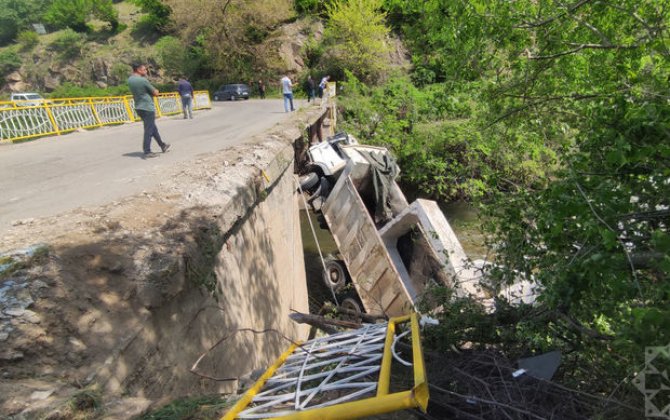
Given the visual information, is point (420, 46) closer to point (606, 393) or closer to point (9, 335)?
point (606, 393)

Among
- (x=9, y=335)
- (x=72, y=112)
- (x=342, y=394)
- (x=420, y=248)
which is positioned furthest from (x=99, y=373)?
(x=72, y=112)

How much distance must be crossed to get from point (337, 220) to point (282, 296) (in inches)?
121

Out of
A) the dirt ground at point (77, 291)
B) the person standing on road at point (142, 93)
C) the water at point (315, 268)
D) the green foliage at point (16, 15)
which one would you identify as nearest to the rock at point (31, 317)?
the dirt ground at point (77, 291)

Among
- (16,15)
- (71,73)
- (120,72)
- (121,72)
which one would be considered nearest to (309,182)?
(121,72)

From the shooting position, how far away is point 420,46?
475 centimetres

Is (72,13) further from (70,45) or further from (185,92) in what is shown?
(185,92)

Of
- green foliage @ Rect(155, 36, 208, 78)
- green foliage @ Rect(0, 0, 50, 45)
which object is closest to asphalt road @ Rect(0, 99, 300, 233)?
green foliage @ Rect(155, 36, 208, 78)

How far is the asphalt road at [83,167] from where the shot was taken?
4588 mm

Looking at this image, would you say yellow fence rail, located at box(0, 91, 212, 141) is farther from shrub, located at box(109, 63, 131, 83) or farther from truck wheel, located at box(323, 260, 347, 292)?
shrub, located at box(109, 63, 131, 83)

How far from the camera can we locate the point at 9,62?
145 feet

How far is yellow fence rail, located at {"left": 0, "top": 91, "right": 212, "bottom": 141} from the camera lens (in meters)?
9.42

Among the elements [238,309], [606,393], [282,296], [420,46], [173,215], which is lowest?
[282,296]

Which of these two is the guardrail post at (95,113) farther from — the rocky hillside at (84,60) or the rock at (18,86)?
the rock at (18,86)

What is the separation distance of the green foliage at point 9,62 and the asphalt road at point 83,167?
4765 cm
